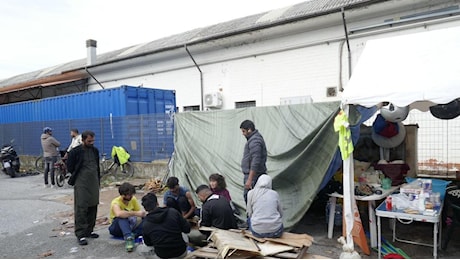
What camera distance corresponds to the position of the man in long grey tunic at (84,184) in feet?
15.7

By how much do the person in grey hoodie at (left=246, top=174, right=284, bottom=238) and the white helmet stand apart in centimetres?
254

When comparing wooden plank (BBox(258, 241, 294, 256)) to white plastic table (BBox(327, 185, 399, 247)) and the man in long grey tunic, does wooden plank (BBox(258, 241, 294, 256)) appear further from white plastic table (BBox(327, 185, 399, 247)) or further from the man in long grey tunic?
the man in long grey tunic

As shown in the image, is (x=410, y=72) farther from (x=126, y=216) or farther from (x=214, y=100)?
(x=214, y=100)

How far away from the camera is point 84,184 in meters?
4.84

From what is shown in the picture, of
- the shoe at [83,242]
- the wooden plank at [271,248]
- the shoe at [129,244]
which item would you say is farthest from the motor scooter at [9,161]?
the wooden plank at [271,248]

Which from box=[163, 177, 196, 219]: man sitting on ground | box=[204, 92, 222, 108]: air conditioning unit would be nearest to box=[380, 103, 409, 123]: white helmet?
box=[163, 177, 196, 219]: man sitting on ground

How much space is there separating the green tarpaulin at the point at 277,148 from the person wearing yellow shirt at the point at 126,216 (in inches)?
68.8

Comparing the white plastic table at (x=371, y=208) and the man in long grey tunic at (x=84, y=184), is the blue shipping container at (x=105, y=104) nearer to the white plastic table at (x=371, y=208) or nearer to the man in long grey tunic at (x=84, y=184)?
the man in long grey tunic at (x=84, y=184)

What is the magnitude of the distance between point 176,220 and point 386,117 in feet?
12.5

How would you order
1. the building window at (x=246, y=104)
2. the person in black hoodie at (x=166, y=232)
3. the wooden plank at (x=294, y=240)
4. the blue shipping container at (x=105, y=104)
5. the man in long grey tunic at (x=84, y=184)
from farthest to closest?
the building window at (x=246, y=104) < the blue shipping container at (x=105, y=104) < the man in long grey tunic at (x=84, y=184) < the wooden plank at (x=294, y=240) < the person in black hoodie at (x=166, y=232)

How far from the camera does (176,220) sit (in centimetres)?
379

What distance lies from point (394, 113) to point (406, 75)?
1328mm

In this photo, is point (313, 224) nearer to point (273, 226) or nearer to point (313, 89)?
point (273, 226)

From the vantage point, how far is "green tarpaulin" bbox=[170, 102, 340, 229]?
16.2 feet
